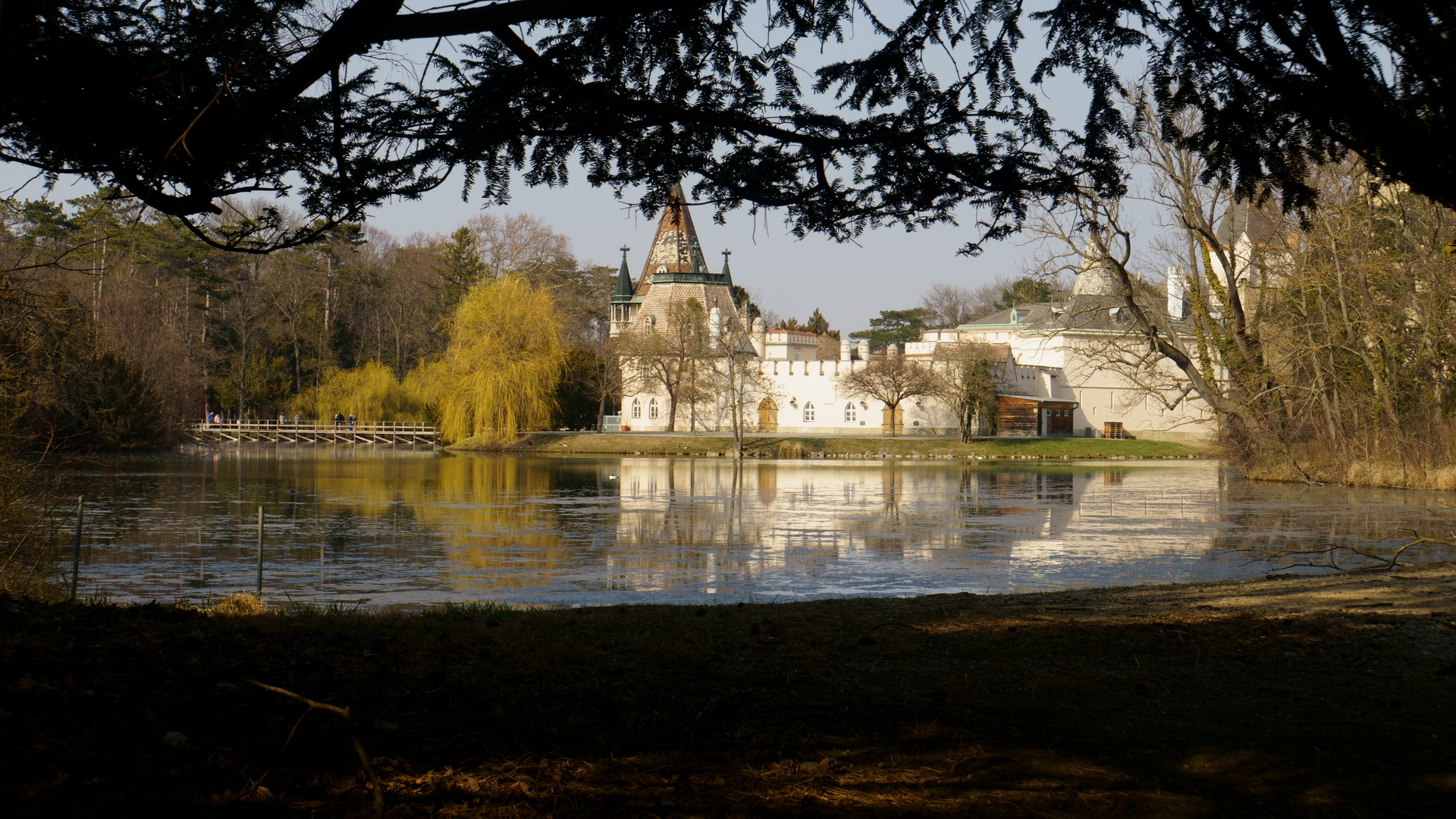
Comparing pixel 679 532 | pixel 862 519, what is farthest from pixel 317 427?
pixel 679 532

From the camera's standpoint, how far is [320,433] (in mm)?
58531

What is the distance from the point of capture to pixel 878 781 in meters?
3.44

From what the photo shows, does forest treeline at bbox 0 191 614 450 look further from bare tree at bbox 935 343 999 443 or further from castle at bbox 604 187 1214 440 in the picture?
bare tree at bbox 935 343 999 443

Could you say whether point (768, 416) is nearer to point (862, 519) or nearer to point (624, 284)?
point (624, 284)

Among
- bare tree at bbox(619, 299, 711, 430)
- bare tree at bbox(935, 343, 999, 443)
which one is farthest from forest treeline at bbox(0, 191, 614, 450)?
bare tree at bbox(935, 343, 999, 443)

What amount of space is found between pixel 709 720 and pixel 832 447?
47934mm

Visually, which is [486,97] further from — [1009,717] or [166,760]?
[1009,717]

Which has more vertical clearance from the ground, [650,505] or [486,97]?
[486,97]

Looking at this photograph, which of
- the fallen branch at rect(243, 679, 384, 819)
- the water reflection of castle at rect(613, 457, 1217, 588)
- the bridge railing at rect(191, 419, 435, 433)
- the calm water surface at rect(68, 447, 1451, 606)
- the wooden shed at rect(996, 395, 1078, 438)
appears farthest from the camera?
the wooden shed at rect(996, 395, 1078, 438)

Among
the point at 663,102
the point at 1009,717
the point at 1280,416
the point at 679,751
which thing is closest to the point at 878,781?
the point at 679,751

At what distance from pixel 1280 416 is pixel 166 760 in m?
31.7

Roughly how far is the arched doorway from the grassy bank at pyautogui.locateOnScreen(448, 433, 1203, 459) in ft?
23.0

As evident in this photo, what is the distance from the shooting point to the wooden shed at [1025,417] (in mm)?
59719

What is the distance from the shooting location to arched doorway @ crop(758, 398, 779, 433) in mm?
62156
